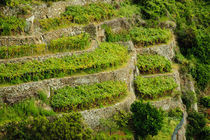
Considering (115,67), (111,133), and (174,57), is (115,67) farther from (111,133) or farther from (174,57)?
(174,57)

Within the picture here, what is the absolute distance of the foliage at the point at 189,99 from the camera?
34.7 meters

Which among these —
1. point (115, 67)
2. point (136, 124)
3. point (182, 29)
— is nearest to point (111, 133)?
point (136, 124)

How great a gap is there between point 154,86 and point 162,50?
5474 mm

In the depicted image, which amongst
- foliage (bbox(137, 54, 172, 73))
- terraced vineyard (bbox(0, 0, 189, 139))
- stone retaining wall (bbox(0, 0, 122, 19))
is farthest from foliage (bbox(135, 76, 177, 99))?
stone retaining wall (bbox(0, 0, 122, 19))

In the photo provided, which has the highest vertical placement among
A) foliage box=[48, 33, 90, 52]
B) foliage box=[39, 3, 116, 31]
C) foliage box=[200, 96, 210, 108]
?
foliage box=[39, 3, 116, 31]

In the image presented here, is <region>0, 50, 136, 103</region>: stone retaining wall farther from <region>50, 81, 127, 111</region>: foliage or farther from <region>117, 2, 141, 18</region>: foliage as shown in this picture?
<region>117, 2, 141, 18</region>: foliage

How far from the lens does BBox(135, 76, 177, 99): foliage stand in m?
31.8

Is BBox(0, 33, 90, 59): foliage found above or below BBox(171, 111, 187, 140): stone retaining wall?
above

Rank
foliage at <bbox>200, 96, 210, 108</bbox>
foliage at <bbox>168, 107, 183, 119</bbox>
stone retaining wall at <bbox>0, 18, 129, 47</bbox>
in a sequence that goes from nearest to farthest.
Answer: stone retaining wall at <bbox>0, 18, 129, 47</bbox>
foliage at <bbox>168, 107, 183, 119</bbox>
foliage at <bbox>200, 96, 210, 108</bbox>

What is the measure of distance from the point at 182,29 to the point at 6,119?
2532cm

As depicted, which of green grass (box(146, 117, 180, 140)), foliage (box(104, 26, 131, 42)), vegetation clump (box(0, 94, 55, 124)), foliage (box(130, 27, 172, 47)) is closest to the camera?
vegetation clump (box(0, 94, 55, 124))

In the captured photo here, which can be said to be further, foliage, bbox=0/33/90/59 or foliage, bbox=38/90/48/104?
foliage, bbox=0/33/90/59

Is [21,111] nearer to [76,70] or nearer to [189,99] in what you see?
[76,70]

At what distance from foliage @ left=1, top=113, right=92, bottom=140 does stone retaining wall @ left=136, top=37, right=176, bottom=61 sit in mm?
14153
